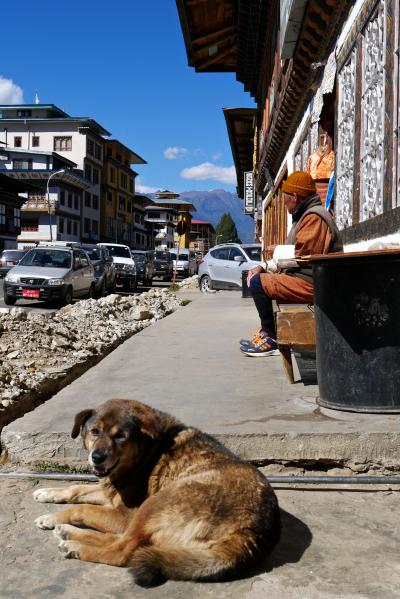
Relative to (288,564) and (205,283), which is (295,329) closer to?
(288,564)

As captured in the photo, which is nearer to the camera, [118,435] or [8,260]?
[118,435]

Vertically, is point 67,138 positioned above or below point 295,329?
above

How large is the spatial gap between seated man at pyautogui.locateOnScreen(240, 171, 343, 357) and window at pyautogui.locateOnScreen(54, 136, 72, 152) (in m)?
76.4

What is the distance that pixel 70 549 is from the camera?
9.31 feet

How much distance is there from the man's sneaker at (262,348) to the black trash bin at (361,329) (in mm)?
2315

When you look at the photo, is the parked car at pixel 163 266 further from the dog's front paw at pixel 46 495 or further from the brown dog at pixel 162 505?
the brown dog at pixel 162 505

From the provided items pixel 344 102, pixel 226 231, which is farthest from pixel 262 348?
pixel 226 231

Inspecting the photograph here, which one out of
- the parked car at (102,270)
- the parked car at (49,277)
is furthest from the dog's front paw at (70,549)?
the parked car at (102,270)

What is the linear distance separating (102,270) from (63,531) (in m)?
21.3

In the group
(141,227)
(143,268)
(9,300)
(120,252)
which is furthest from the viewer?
(141,227)

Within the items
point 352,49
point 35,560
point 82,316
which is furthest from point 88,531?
point 82,316

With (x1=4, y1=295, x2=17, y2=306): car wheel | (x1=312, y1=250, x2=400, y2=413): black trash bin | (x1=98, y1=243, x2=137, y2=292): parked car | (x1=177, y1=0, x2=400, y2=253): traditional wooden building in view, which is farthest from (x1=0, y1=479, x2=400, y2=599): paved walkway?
(x1=98, y1=243, x2=137, y2=292): parked car

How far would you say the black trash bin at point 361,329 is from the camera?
411cm

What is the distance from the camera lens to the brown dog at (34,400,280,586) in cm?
250
